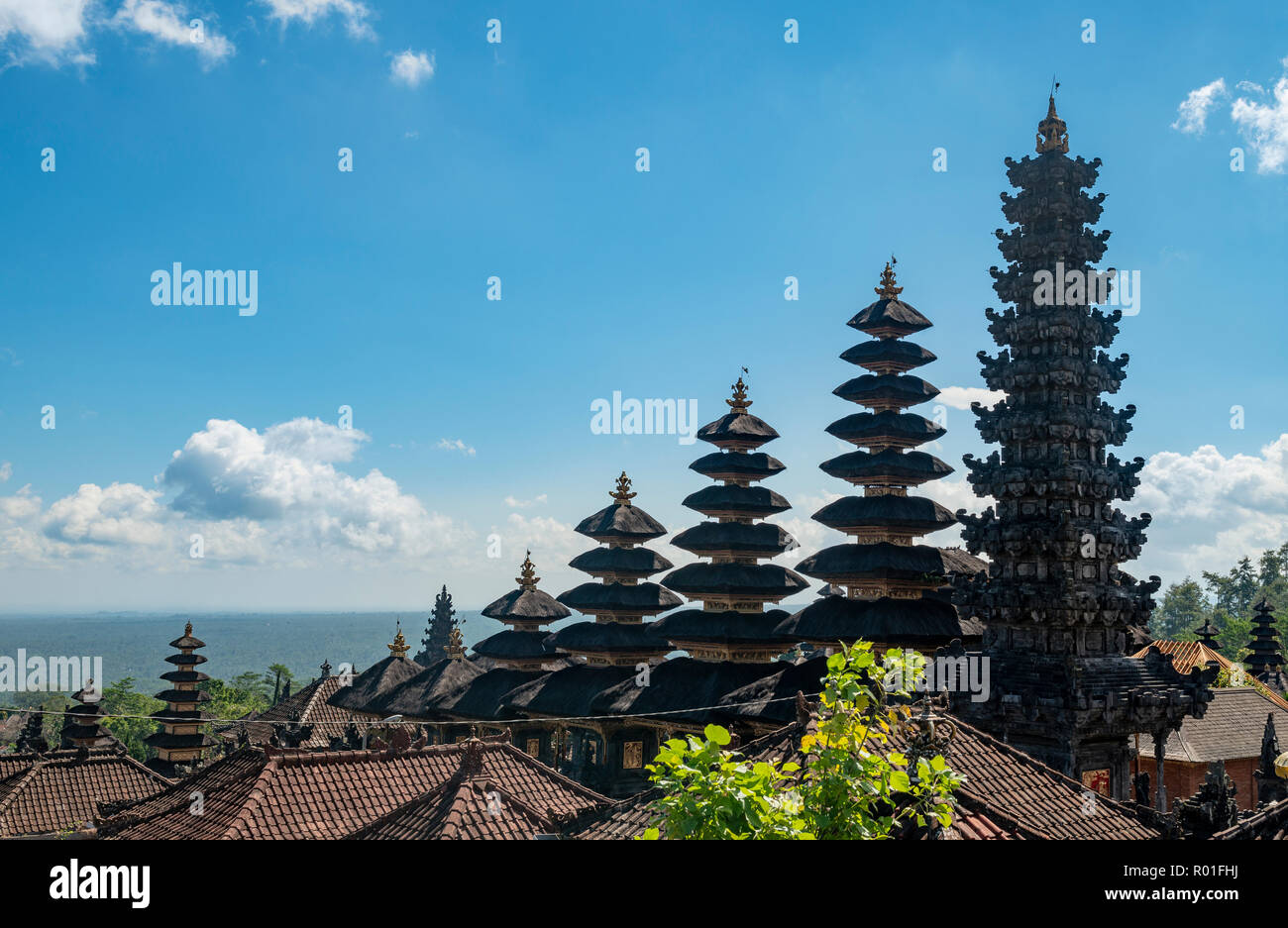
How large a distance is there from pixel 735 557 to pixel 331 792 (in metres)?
17.8

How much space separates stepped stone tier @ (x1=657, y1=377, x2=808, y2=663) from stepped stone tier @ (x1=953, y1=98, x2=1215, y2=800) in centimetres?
870

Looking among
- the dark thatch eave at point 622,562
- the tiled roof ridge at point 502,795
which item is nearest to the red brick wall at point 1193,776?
the dark thatch eave at point 622,562

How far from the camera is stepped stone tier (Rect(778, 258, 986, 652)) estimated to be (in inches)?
1101

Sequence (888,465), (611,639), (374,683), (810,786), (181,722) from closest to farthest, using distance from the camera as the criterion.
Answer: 1. (810,786)
2. (888,465)
3. (611,639)
4. (374,683)
5. (181,722)

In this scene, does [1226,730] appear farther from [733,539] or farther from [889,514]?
[733,539]

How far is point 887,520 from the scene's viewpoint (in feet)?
97.8

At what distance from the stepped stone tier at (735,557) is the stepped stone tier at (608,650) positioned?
168 cm

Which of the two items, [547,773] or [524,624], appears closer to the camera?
[547,773]

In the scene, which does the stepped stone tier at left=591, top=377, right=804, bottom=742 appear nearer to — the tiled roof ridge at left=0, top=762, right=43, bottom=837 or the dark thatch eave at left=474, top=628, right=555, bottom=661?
the dark thatch eave at left=474, top=628, right=555, bottom=661

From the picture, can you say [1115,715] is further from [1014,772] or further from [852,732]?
[852,732]

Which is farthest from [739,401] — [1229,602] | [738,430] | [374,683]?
[1229,602]

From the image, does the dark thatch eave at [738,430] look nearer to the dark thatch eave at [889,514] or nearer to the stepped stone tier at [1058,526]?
the dark thatch eave at [889,514]

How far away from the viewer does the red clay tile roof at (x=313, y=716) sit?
40625mm
